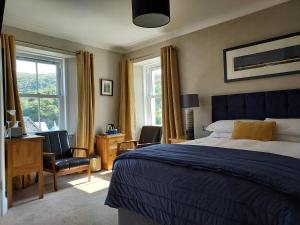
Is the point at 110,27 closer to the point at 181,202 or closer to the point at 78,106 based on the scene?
the point at 78,106

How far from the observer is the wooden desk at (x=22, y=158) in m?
2.76

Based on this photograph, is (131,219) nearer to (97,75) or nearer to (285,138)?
(285,138)

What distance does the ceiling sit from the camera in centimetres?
301

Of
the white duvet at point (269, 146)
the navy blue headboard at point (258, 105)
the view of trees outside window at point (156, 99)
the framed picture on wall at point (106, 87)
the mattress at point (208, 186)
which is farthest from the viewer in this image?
the view of trees outside window at point (156, 99)

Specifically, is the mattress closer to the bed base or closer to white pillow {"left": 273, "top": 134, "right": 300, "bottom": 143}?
the bed base

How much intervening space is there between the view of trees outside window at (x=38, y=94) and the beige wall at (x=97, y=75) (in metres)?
0.25

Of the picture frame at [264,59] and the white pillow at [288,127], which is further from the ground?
the picture frame at [264,59]

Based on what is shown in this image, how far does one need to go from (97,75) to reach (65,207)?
8.81 feet

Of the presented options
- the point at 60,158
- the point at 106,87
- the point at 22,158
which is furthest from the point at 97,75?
the point at 22,158

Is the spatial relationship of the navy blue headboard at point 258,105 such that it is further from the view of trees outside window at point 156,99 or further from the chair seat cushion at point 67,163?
the chair seat cushion at point 67,163

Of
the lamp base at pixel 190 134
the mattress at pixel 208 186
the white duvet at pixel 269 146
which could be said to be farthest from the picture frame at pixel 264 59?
the mattress at pixel 208 186

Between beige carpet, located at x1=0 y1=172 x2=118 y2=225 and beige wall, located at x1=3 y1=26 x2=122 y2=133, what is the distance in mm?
1343

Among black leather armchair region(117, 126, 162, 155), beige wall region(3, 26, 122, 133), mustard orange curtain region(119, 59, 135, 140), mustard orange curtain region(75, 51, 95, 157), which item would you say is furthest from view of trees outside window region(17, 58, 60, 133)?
black leather armchair region(117, 126, 162, 155)

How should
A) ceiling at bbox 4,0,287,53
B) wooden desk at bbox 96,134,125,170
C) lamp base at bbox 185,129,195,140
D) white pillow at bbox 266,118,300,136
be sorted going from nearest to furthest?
white pillow at bbox 266,118,300,136 < ceiling at bbox 4,0,287,53 < lamp base at bbox 185,129,195,140 < wooden desk at bbox 96,134,125,170
